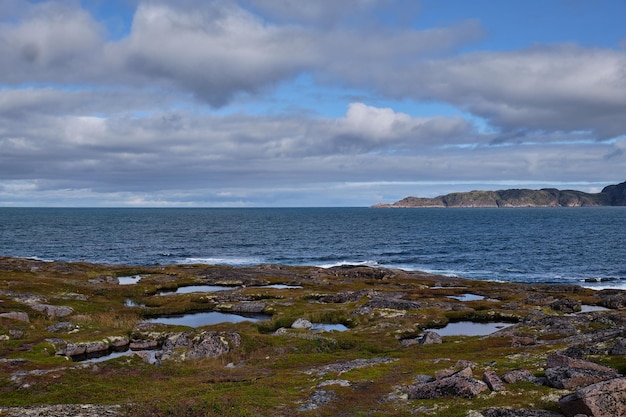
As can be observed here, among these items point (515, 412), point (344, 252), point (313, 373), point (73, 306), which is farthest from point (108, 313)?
point (344, 252)

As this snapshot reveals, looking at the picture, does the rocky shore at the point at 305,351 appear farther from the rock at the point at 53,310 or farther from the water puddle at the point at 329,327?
the water puddle at the point at 329,327

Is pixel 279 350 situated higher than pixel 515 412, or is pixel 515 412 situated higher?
pixel 515 412

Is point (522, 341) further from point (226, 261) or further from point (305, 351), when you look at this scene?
point (226, 261)

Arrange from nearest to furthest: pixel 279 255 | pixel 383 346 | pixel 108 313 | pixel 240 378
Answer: pixel 240 378
pixel 383 346
pixel 108 313
pixel 279 255

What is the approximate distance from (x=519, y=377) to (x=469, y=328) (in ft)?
139

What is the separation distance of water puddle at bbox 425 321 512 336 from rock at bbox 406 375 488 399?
37286mm

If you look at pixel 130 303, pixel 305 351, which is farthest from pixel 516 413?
pixel 130 303

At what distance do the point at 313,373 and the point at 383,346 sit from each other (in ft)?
61.6

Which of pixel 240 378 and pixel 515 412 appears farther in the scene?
pixel 240 378

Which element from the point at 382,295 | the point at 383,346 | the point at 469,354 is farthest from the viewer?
the point at 382,295

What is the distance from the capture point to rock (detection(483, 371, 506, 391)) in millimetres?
30161

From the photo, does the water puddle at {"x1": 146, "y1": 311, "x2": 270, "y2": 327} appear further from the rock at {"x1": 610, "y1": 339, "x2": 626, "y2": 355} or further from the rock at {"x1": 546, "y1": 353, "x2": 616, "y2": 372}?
the rock at {"x1": 610, "y1": 339, "x2": 626, "y2": 355}

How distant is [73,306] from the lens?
72.8m

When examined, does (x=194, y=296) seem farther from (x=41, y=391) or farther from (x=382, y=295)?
(x=41, y=391)
